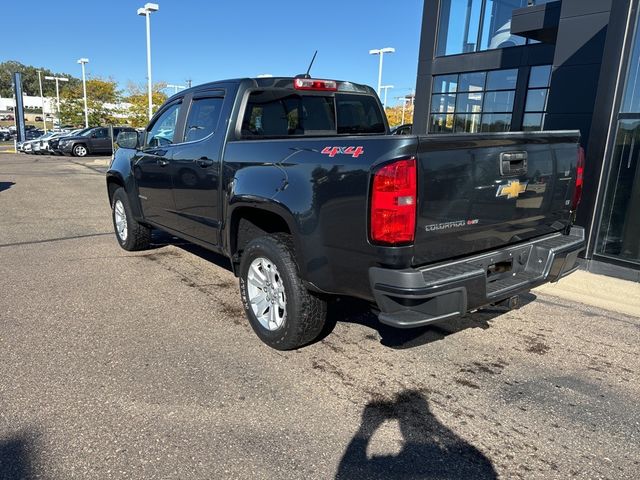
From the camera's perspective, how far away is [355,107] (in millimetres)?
5020

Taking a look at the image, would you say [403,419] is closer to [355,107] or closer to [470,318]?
[470,318]

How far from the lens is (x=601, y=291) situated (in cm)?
567

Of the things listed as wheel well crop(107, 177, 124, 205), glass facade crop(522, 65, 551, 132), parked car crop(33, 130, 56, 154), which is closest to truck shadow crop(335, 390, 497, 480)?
wheel well crop(107, 177, 124, 205)

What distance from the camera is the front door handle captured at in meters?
4.32

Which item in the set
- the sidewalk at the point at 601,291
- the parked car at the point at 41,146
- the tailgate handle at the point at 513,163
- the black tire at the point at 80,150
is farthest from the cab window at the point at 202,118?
the parked car at the point at 41,146

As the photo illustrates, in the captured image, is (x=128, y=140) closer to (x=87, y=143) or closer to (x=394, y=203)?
(x=394, y=203)

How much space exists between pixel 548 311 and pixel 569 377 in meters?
1.46

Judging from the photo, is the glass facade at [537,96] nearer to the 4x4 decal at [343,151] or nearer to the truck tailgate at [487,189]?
the truck tailgate at [487,189]

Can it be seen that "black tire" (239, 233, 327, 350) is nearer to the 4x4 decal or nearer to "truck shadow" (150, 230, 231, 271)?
the 4x4 decal

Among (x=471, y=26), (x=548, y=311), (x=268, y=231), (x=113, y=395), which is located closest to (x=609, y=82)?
(x=548, y=311)

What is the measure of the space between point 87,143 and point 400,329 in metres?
27.3

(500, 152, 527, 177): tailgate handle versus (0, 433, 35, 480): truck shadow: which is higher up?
(500, 152, 527, 177): tailgate handle

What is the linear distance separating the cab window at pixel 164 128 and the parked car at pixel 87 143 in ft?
76.7

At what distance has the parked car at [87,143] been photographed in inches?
1065
